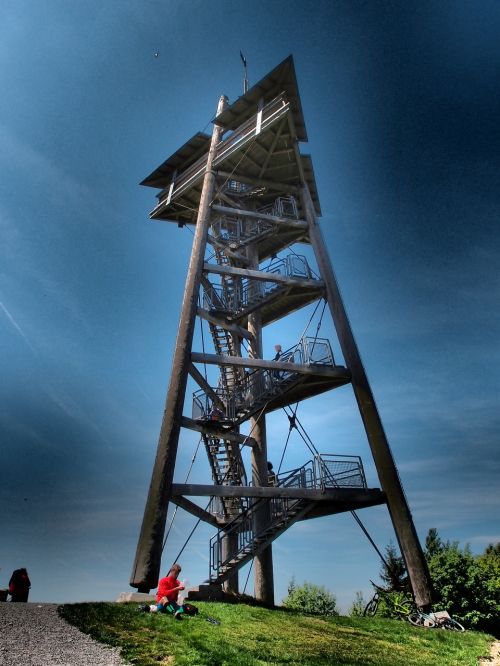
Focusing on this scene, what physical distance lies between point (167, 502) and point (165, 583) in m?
3.57

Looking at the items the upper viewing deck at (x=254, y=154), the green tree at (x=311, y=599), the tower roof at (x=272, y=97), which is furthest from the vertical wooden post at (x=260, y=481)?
the green tree at (x=311, y=599)

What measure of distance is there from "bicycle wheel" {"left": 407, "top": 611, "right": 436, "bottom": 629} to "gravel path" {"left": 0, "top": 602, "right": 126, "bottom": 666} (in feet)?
32.8

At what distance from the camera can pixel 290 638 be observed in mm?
9320

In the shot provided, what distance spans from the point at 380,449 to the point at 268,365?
4.43m

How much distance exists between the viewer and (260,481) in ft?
57.6

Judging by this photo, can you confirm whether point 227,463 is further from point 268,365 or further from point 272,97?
point 272,97

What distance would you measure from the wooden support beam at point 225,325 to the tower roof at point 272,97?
921 cm

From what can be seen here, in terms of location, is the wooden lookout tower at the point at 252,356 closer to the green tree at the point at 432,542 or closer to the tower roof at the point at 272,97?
the tower roof at the point at 272,97

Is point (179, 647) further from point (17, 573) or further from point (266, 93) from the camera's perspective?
point (266, 93)

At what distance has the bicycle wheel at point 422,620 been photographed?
13398mm

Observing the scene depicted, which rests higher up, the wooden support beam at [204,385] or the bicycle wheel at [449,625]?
the wooden support beam at [204,385]

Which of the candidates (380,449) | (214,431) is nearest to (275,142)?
(214,431)

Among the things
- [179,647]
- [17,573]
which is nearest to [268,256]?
[17,573]

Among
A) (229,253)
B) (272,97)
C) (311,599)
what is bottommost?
(311,599)
